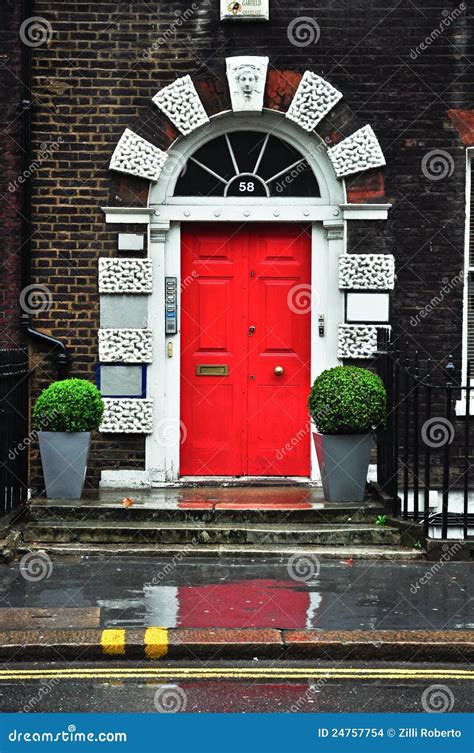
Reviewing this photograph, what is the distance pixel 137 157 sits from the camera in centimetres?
1226

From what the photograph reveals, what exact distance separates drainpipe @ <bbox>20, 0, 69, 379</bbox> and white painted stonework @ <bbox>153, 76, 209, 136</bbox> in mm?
1246

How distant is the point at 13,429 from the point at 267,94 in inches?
158

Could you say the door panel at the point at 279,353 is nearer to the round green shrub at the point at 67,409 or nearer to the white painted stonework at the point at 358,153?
the white painted stonework at the point at 358,153

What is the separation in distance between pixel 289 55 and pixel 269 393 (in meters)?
3.29

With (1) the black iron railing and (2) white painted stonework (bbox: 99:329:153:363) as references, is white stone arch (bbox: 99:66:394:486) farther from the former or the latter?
(1) the black iron railing

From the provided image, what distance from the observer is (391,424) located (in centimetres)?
1129

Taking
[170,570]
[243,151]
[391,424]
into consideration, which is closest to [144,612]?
[170,570]

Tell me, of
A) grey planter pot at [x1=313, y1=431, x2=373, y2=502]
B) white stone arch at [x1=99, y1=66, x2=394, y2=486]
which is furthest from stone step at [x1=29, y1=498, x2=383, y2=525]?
white stone arch at [x1=99, y1=66, x2=394, y2=486]

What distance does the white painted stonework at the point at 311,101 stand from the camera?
12.2 m

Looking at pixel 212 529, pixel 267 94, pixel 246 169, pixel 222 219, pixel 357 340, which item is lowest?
pixel 212 529

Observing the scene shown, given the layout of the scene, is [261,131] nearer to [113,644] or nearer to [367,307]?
[367,307]

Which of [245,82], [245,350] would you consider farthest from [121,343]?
[245,82]

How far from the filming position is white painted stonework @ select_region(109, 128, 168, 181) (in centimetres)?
1223

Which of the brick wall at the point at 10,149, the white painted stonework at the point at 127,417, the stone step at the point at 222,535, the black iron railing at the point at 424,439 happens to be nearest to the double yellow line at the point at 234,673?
the black iron railing at the point at 424,439
